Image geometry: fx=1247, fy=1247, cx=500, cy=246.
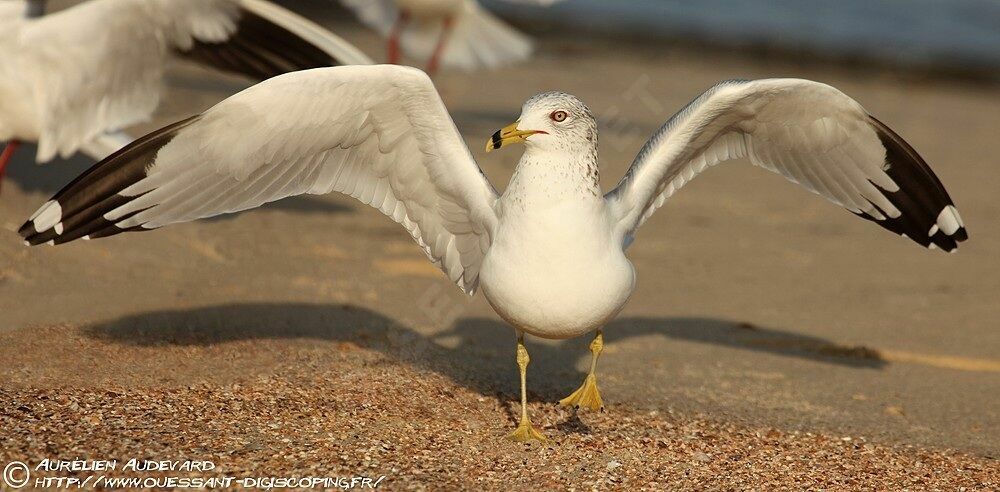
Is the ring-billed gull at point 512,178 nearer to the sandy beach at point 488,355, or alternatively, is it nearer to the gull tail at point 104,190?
the gull tail at point 104,190

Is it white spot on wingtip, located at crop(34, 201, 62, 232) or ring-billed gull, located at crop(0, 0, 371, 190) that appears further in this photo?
ring-billed gull, located at crop(0, 0, 371, 190)

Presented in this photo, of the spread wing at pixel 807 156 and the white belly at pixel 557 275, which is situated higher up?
the spread wing at pixel 807 156

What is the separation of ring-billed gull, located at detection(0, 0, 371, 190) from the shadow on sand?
1337 mm

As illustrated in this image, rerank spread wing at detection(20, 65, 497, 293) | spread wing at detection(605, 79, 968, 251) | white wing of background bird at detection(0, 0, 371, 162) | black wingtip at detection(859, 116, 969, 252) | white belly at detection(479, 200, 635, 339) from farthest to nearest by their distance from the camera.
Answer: white wing of background bird at detection(0, 0, 371, 162) → black wingtip at detection(859, 116, 969, 252) → spread wing at detection(605, 79, 968, 251) → spread wing at detection(20, 65, 497, 293) → white belly at detection(479, 200, 635, 339)

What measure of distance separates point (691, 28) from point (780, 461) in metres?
15.1

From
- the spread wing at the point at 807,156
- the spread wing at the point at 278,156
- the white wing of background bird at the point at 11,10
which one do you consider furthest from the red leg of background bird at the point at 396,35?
the spread wing at the point at 278,156

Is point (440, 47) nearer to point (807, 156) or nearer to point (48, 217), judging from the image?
point (807, 156)

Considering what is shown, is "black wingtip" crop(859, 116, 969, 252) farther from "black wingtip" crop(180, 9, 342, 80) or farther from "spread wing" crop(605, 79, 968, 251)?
"black wingtip" crop(180, 9, 342, 80)

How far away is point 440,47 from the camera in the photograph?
12664 millimetres

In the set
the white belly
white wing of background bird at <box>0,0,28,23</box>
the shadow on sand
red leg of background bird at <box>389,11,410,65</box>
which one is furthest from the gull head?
red leg of background bird at <box>389,11,410,65</box>

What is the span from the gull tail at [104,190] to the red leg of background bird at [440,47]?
318 inches

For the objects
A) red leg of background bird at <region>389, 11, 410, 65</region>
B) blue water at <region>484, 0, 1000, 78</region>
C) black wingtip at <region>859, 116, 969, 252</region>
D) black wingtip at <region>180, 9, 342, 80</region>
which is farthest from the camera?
blue water at <region>484, 0, 1000, 78</region>

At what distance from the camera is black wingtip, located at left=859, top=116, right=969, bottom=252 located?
519 cm

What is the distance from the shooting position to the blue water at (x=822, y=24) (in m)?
18.3
